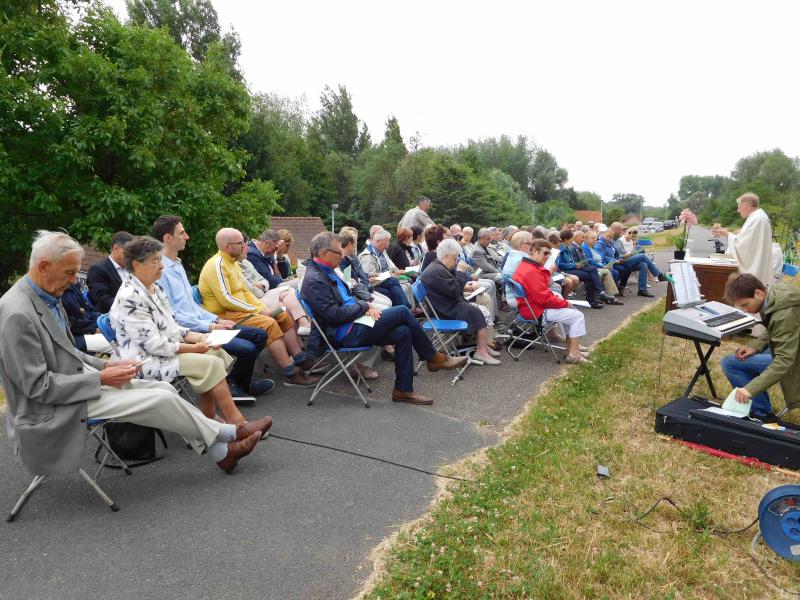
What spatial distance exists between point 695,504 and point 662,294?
990 cm

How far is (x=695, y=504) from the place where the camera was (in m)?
3.15

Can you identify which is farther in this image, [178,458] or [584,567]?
[178,458]

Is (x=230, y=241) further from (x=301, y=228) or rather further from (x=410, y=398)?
(x=301, y=228)

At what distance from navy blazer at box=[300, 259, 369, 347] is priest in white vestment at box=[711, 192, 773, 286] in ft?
19.1

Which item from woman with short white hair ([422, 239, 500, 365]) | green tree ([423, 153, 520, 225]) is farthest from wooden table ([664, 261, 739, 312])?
green tree ([423, 153, 520, 225])

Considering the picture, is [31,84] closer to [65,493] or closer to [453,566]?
[65,493]

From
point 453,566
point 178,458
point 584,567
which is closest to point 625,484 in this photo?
point 584,567

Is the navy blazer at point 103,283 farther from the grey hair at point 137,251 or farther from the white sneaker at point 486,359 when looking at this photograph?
the white sneaker at point 486,359

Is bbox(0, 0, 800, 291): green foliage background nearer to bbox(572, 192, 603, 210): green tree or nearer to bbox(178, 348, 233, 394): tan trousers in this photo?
bbox(178, 348, 233, 394): tan trousers

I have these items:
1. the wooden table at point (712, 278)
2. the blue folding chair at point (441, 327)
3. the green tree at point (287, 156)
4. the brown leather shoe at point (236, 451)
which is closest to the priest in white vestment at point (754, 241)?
the wooden table at point (712, 278)

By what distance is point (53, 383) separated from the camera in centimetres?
281

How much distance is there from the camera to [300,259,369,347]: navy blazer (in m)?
4.73

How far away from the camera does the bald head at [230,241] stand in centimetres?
500

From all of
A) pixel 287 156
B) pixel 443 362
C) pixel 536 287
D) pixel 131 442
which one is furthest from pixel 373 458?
pixel 287 156
